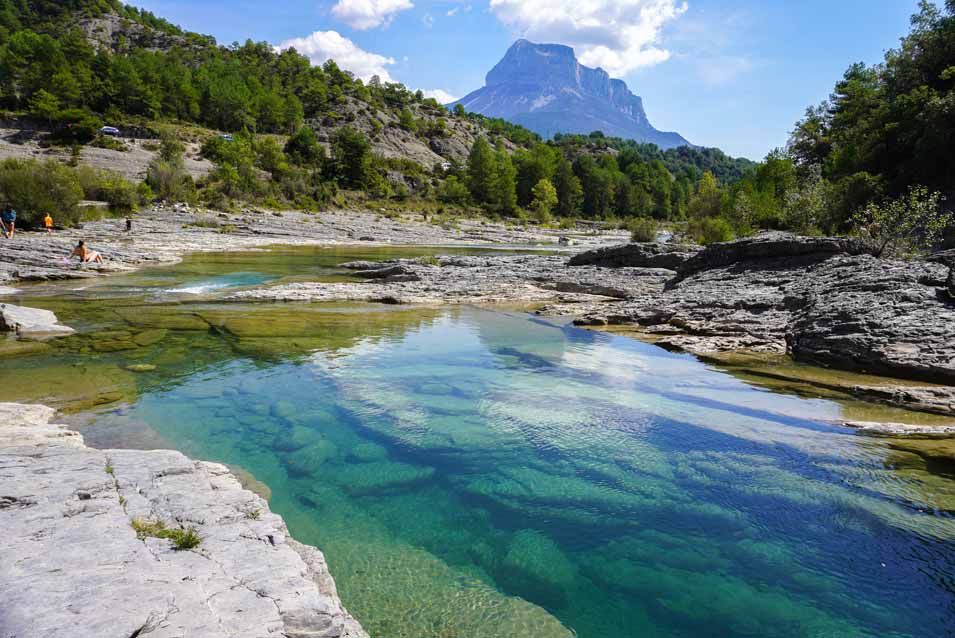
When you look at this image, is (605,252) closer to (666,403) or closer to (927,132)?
(666,403)

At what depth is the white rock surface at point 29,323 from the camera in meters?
13.4

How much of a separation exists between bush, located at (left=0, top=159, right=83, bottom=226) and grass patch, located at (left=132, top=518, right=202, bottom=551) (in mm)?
43692

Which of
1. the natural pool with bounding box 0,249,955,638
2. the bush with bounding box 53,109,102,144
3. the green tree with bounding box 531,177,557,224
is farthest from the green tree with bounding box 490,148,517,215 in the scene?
the natural pool with bounding box 0,249,955,638

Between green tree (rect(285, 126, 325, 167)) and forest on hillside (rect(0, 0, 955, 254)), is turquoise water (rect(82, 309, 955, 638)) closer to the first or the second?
forest on hillside (rect(0, 0, 955, 254))

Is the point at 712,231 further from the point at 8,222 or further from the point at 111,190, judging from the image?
the point at 111,190

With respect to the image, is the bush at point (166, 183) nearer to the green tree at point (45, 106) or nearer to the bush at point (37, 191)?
the bush at point (37, 191)

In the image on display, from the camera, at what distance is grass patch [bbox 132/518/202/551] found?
429 cm

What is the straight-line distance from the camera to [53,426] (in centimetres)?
771

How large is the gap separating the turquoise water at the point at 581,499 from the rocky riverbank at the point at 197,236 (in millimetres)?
19808

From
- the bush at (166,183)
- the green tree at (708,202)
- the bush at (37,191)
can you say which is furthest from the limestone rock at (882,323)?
the bush at (166,183)

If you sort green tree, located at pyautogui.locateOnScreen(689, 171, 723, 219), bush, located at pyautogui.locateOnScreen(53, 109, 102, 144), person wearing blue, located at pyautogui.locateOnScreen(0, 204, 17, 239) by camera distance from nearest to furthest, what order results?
person wearing blue, located at pyautogui.locateOnScreen(0, 204, 17, 239)
green tree, located at pyautogui.locateOnScreen(689, 171, 723, 219)
bush, located at pyautogui.locateOnScreen(53, 109, 102, 144)

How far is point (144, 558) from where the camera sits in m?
3.89

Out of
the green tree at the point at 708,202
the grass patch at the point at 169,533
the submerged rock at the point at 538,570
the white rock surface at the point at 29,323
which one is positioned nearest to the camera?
the grass patch at the point at 169,533

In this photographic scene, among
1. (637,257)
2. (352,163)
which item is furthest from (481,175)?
(637,257)
